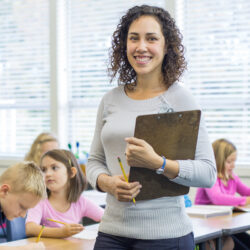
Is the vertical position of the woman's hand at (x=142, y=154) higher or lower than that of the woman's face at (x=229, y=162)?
higher

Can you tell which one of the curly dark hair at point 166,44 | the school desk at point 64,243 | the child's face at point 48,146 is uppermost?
the curly dark hair at point 166,44

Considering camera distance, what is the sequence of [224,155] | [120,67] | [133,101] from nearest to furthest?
[133,101]
[120,67]
[224,155]

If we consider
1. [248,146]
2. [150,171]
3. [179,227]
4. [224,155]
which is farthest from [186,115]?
[248,146]

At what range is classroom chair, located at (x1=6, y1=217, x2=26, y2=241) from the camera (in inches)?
92.9

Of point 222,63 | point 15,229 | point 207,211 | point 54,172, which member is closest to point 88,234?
point 15,229

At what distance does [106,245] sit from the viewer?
1.50 m

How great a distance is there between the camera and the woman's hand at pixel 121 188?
4.79 feet

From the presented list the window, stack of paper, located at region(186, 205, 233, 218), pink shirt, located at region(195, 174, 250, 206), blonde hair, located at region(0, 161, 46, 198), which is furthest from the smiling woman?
the window

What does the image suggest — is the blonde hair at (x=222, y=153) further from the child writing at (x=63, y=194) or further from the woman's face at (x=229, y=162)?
the child writing at (x=63, y=194)

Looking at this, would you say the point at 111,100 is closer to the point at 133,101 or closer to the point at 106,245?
the point at 133,101

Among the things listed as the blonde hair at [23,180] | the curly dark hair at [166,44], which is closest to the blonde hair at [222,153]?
the blonde hair at [23,180]

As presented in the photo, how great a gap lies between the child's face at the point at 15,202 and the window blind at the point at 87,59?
131 inches

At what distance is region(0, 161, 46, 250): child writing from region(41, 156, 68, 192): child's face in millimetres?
820

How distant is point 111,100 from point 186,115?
316 mm
